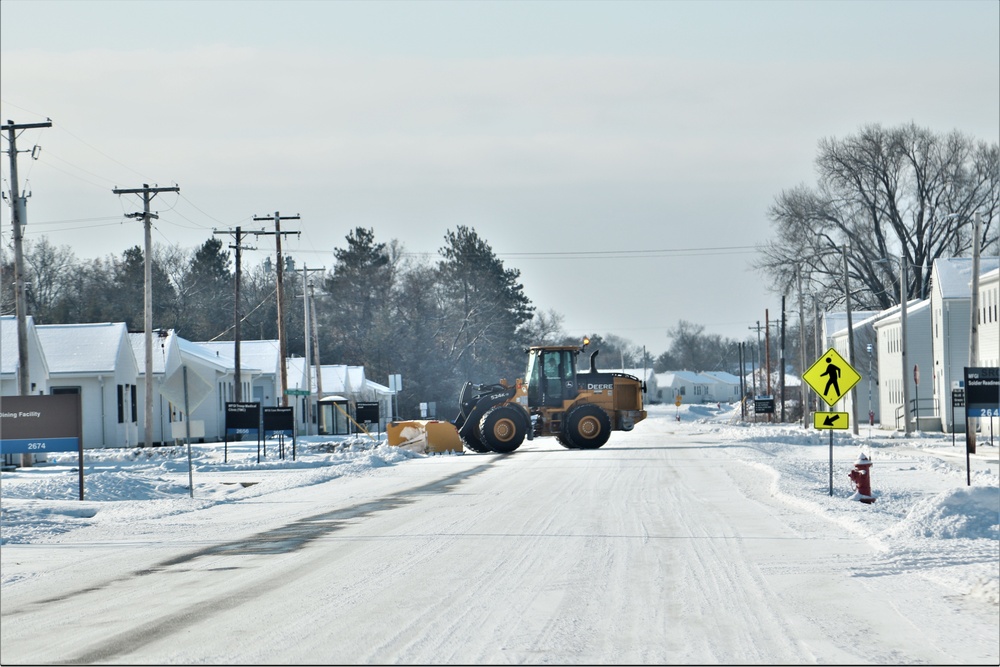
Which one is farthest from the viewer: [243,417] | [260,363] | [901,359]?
[260,363]

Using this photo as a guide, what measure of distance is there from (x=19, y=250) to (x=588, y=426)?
19.3 m

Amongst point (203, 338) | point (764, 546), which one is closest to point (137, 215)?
point (764, 546)

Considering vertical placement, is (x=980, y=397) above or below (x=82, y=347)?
below

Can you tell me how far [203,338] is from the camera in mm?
90125

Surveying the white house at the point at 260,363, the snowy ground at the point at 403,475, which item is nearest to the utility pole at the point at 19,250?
the snowy ground at the point at 403,475

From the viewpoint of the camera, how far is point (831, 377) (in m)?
20.8

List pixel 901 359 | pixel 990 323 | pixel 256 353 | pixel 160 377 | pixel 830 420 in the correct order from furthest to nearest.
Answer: pixel 256 353 < pixel 901 359 < pixel 990 323 < pixel 160 377 < pixel 830 420

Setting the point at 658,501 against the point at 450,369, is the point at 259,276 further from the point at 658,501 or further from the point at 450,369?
the point at 658,501

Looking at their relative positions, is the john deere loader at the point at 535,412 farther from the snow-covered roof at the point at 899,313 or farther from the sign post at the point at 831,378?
the snow-covered roof at the point at 899,313

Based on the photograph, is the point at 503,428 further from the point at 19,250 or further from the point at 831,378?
the point at 831,378

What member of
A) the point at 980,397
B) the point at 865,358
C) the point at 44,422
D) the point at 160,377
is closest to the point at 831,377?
the point at 980,397

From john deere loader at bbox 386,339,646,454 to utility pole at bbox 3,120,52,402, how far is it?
12204 millimetres

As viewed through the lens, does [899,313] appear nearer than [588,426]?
No

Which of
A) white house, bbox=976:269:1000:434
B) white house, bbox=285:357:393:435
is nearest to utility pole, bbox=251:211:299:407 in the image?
white house, bbox=285:357:393:435
